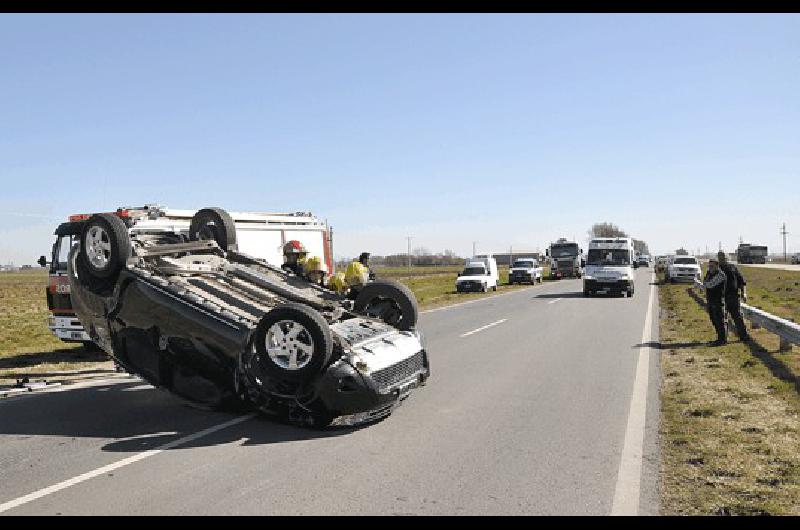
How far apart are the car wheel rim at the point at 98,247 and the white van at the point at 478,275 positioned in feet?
89.9

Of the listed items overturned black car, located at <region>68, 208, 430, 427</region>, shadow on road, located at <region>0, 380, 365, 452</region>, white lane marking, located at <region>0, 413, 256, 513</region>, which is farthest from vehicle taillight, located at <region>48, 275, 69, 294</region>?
white lane marking, located at <region>0, 413, 256, 513</region>

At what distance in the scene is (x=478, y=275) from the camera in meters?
35.1

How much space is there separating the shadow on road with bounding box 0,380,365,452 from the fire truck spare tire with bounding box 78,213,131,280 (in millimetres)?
1569

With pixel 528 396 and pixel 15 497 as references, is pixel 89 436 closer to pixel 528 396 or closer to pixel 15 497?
pixel 15 497

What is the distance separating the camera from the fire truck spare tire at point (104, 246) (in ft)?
24.3

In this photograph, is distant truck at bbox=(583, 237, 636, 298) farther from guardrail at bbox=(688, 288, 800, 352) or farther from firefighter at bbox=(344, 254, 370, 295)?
firefighter at bbox=(344, 254, 370, 295)

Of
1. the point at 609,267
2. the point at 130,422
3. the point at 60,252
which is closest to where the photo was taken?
the point at 130,422

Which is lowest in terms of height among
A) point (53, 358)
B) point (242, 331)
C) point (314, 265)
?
point (53, 358)

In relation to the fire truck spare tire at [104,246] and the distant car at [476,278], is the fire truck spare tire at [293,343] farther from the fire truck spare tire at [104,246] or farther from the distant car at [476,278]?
the distant car at [476,278]

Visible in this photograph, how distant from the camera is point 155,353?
713 centimetres

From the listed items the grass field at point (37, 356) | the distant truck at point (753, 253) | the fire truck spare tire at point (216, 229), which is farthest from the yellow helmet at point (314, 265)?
the distant truck at point (753, 253)

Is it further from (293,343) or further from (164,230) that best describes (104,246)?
(293,343)

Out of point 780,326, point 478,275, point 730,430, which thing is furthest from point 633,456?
point 478,275

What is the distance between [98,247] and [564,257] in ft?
137
